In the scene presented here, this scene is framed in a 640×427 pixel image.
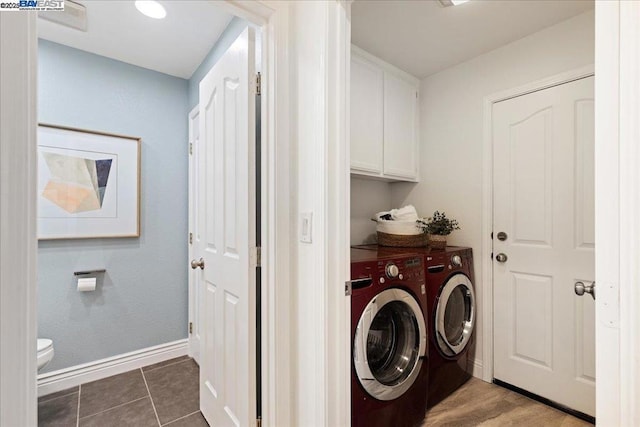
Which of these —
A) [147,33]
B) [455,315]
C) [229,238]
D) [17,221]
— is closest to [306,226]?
[229,238]

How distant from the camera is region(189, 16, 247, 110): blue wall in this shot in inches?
71.2

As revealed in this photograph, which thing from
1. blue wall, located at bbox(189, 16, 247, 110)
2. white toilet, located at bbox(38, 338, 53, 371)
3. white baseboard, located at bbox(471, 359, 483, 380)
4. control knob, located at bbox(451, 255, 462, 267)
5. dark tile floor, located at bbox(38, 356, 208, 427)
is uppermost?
blue wall, located at bbox(189, 16, 247, 110)

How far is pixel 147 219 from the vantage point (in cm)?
247

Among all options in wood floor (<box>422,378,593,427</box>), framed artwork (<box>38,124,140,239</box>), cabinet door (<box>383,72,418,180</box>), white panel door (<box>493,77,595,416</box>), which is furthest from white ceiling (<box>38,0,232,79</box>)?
wood floor (<box>422,378,593,427</box>)

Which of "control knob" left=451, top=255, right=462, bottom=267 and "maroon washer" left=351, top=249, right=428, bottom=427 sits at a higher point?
"control knob" left=451, top=255, right=462, bottom=267

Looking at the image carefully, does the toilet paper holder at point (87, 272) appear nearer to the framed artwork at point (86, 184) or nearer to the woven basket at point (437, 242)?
the framed artwork at point (86, 184)

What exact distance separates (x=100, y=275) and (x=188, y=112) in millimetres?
1542

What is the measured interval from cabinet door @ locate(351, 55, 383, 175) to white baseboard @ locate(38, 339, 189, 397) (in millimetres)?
2199

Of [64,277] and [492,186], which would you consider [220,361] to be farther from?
[492,186]

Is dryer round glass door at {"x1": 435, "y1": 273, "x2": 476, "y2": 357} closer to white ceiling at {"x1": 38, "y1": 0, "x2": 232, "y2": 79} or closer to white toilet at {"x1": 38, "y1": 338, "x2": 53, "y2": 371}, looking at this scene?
white ceiling at {"x1": 38, "y1": 0, "x2": 232, "y2": 79}

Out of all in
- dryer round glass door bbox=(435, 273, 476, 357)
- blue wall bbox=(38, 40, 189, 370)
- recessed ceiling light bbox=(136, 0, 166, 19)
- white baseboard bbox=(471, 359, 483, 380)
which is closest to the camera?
recessed ceiling light bbox=(136, 0, 166, 19)

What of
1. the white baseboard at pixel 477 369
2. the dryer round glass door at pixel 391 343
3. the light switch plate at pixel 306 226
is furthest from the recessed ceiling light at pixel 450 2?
the white baseboard at pixel 477 369

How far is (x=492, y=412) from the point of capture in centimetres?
181
